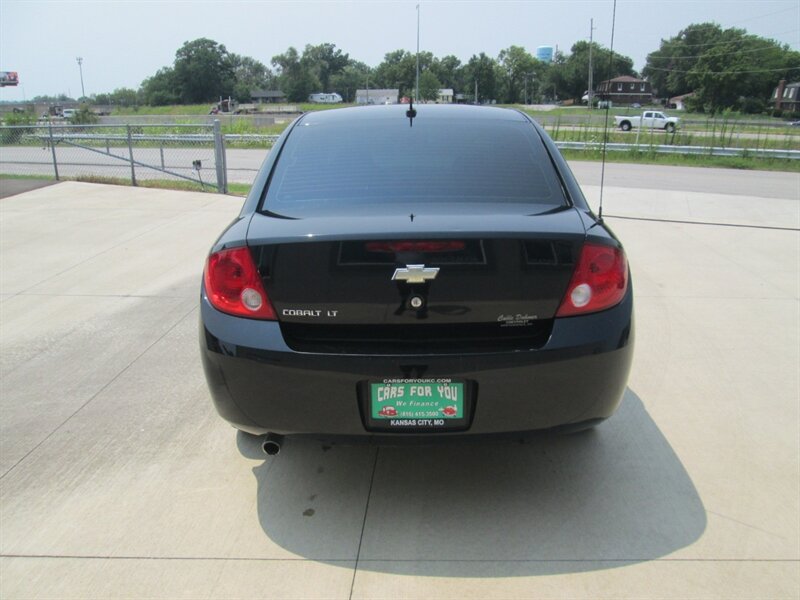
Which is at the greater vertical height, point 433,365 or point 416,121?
point 416,121

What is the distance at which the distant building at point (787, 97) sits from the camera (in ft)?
243

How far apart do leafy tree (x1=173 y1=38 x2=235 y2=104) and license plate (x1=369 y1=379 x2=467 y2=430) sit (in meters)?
119

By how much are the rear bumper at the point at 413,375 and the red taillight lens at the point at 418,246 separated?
38 centimetres

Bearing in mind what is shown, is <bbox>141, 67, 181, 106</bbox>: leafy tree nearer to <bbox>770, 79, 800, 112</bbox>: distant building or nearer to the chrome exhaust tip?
<bbox>770, 79, 800, 112</bbox>: distant building

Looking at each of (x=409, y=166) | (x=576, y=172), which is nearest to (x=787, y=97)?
(x=576, y=172)

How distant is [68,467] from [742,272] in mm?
6039

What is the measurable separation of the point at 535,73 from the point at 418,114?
2181 inches

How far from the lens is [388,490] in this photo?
299 centimetres

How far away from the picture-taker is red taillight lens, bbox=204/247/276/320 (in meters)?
2.55

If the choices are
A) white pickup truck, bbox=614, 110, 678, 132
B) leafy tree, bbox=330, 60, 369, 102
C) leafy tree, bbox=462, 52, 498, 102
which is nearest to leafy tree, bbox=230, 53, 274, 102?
leafy tree, bbox=330, 60, 369, 102

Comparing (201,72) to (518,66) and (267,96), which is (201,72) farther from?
(518,66)

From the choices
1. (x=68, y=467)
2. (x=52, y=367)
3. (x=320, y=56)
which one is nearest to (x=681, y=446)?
(x=68, y=467)

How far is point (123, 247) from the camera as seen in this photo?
7.85m

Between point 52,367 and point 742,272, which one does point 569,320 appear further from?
point 742,272
